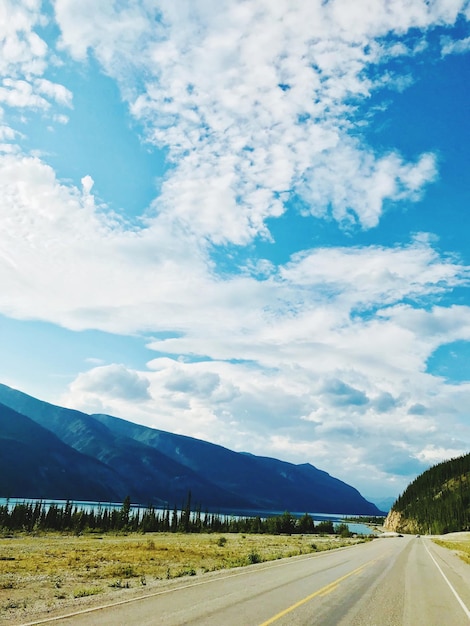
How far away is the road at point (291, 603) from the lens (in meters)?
12.1

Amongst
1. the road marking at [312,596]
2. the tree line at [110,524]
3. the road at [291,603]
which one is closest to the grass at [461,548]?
the road marking at [312,596]

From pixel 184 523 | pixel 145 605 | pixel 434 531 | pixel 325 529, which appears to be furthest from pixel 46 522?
pixel 434 531

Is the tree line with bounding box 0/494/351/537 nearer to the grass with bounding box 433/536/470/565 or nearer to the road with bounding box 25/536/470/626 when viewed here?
the grass with bounding box 433/536/470/565

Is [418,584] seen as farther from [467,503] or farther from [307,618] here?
[467,503]

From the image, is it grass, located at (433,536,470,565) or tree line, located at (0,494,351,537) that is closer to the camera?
grass, located at (433,536,470,565)

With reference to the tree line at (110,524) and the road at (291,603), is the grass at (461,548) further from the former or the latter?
the tree line at (110,524)

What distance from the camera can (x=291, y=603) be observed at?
14.8 meters

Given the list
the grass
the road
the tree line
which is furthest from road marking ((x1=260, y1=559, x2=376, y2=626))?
the tree line

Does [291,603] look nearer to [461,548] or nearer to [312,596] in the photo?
[312,596]

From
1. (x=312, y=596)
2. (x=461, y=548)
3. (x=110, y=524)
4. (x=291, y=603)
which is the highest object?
(x=291, y=603)

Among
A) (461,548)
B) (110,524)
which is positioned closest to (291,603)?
(461,548)

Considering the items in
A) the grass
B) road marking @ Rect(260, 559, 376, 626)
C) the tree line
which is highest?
road marking @ Rect(260, 559, 376, 626)

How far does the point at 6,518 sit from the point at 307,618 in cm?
10033

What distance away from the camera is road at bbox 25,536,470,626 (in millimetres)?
12094
